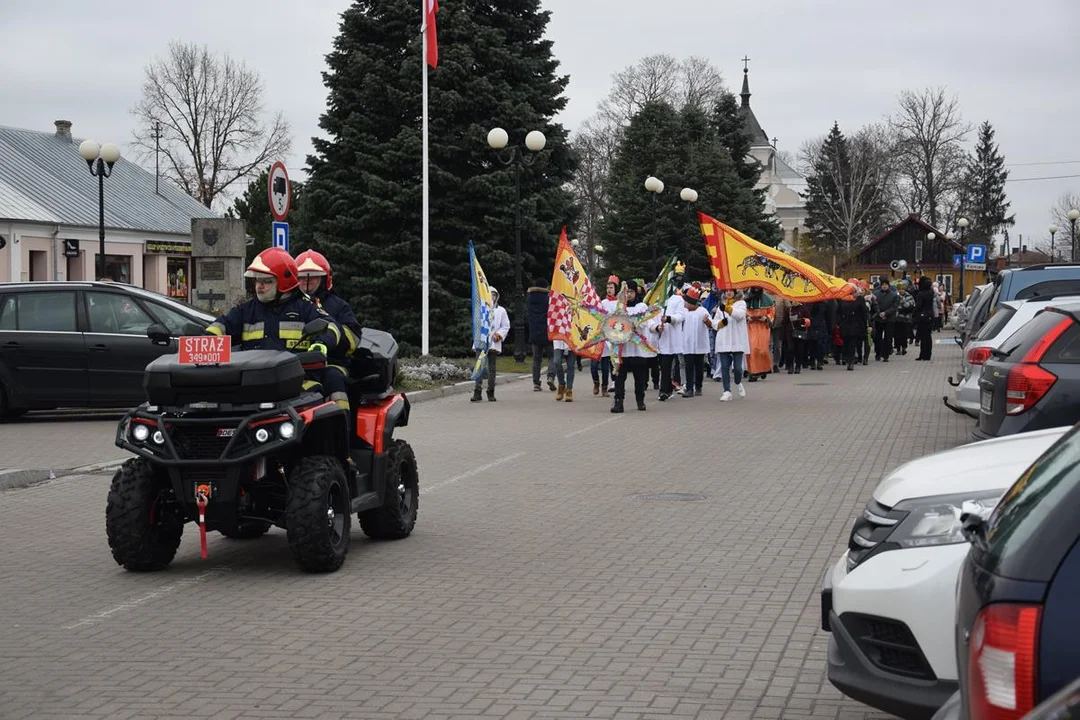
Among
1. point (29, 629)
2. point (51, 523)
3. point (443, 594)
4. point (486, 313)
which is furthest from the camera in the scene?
point (486, 313)

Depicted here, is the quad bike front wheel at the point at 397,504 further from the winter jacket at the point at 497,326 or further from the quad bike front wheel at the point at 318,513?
the winter jacket at the point at 497,326

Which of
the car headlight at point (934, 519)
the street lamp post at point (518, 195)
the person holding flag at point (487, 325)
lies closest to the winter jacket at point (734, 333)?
the person holding flag at point (487, 325)

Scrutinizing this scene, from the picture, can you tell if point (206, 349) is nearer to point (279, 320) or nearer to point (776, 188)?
point (279, 320)

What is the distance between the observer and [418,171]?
37.0m

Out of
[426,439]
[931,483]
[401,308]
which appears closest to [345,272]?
[401,308]

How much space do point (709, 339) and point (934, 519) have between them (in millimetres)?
19132

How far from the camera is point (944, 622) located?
489cm

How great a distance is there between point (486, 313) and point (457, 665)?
16.4 m

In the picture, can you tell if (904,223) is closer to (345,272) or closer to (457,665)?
(345,272)

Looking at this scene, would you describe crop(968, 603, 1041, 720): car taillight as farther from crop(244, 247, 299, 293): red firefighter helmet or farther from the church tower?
the church tower

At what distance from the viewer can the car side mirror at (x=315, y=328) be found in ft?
30.1

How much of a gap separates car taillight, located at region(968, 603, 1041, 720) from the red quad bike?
20.2 feet

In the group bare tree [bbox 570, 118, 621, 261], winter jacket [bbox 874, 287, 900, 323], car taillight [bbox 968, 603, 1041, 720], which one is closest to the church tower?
bare tree [bbox 570, 118, 621, 261]

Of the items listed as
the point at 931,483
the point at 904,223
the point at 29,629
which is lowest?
the point at 29,629
